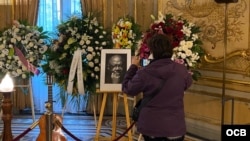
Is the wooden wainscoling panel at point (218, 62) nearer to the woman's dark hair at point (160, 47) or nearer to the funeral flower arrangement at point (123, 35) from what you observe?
the funeral flower arrangement at point (123, 35)

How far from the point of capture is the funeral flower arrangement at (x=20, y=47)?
6824mm

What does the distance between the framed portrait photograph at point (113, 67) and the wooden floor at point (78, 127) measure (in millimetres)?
1104

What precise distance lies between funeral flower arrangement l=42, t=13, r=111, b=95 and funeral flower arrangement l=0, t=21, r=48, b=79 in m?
0.54

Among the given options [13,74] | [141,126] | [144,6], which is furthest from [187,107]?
[141,126]

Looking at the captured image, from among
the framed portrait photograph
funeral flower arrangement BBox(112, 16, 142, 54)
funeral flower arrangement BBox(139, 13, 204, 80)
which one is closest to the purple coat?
funeral flower arrangement BBox(139, 13, 204, 80)

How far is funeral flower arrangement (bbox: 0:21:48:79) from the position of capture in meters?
6.82

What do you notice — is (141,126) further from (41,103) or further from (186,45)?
(41,103)

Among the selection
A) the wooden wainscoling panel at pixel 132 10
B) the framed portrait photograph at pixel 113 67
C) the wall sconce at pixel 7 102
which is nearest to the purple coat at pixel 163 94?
the wall sconce at pixel 7 102

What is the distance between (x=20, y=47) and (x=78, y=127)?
1.61 m

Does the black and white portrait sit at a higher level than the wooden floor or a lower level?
higher

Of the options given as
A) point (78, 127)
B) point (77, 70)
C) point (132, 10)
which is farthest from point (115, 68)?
point (132, 10)

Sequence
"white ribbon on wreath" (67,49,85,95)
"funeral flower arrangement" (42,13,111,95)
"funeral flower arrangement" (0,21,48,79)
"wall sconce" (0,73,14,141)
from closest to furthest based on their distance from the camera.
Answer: "wall sconce" (0,73,14,141) < "white ribbon on wreath" (67,49,85,95) < "funeral flower arrangement" (42,13,111,95) < "funeral flower arrangement" (0,21,48,79)

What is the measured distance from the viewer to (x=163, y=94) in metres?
3.56

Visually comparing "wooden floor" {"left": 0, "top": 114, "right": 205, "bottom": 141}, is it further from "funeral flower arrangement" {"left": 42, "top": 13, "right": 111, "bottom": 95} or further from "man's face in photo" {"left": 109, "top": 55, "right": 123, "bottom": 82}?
"man's face in photo" {"left": 109, "top": 55, "right": 123, "bottom": 82}
